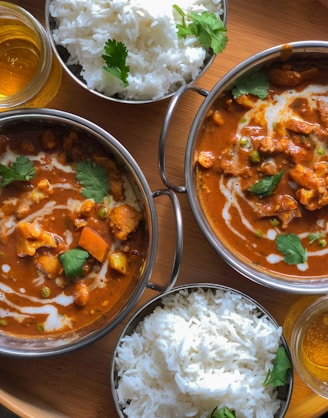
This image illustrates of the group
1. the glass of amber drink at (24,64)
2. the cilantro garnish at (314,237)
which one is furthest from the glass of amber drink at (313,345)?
the glass of amber drink at (24,64)

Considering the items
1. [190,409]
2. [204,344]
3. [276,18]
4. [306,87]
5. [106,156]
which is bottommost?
[190,409]

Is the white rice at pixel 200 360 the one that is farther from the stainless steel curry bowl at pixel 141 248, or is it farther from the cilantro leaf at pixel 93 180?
the cilantro leaf at pixel 93 180

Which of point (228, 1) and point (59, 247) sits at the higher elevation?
point (228, 1)

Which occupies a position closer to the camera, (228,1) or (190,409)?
(190,409)

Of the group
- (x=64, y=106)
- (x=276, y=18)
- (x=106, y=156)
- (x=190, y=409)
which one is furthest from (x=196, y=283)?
(x=276, y=18)

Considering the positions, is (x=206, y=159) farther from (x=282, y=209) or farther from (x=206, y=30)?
(x=206, y=30)

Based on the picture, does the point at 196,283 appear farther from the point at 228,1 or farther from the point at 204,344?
the point at 228,1
